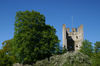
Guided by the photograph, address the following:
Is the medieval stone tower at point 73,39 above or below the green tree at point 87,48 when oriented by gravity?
→ above

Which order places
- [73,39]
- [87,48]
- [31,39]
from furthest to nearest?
[73,39]
[87,48]
[31,39]

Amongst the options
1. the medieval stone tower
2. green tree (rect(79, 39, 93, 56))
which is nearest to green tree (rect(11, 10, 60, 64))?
green tree (rect(79, 39, 93, 56))

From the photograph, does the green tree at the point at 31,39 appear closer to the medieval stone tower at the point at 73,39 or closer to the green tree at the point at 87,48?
the green tree at the point at 87,48

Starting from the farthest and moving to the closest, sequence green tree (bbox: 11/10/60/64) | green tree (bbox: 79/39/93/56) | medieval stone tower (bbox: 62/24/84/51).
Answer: medieval stone tower (bbox: 62/24/84/51)
green tree (bbox: 79/39/93/56)
green tree (bbox: 11/10/60/64)

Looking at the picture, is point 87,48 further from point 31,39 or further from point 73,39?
point 31,39

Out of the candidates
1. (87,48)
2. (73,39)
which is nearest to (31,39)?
(87,48)

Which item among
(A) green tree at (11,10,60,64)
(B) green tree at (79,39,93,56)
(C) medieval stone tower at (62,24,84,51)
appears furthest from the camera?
(C) medieval stone tower at (62,24,84,51)

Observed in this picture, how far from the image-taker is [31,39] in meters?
30.8

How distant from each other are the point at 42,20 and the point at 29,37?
584 centimetres

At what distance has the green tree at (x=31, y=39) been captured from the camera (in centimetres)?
2953

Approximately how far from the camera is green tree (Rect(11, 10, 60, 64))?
2953cm

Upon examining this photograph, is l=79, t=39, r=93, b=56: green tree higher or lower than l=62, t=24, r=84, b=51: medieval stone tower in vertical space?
lower

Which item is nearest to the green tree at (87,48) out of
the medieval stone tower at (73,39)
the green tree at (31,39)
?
the green tree at (31,39)

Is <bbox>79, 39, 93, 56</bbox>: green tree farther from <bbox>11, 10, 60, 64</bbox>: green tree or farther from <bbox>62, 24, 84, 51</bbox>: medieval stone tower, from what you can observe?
<bbox>62, 24, 84, 51</bbox>: medieval stone tower
